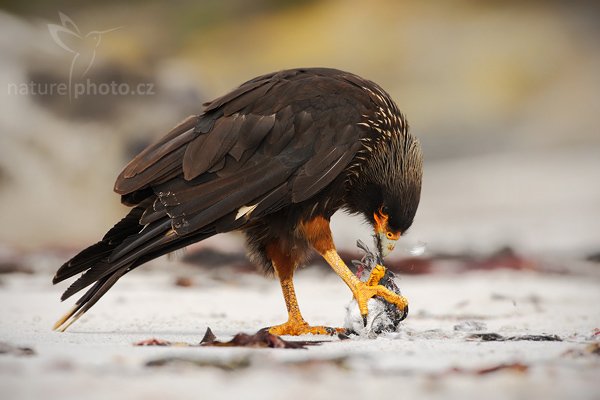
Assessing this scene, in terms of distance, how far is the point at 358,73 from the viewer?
13.1 meters

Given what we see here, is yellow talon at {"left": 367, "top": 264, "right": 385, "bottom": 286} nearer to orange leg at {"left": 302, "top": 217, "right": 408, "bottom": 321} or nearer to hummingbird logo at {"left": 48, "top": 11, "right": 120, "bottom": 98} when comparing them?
orange leg at {"left": 302, "top": 217, "right": 408, "bottom": 321}

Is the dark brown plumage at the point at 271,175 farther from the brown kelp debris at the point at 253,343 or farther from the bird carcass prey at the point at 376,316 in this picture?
the brown kelp debris at the point at 253,343

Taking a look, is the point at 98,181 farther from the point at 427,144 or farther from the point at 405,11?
the point at 405,11

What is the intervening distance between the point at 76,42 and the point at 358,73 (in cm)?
400

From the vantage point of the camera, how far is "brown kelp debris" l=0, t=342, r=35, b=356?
383cm

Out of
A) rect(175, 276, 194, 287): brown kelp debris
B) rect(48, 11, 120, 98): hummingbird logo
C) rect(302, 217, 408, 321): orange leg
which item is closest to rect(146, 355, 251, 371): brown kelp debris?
rect(302, 217, 408, 321): orange leg

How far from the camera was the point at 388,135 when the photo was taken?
16.7ft

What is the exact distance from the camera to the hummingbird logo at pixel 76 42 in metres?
12.7

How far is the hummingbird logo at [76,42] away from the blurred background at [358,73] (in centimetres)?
3

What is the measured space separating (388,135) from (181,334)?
1.52 metres

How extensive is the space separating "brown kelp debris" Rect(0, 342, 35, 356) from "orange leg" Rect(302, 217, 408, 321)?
1611 mm

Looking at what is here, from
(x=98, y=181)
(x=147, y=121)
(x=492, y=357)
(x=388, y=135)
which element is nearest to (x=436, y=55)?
(x=147, y=121)

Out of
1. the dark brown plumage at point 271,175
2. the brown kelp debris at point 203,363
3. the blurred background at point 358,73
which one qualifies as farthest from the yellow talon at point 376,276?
the blurred background at point 358,73

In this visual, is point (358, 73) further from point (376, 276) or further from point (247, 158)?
point (247, 158)
